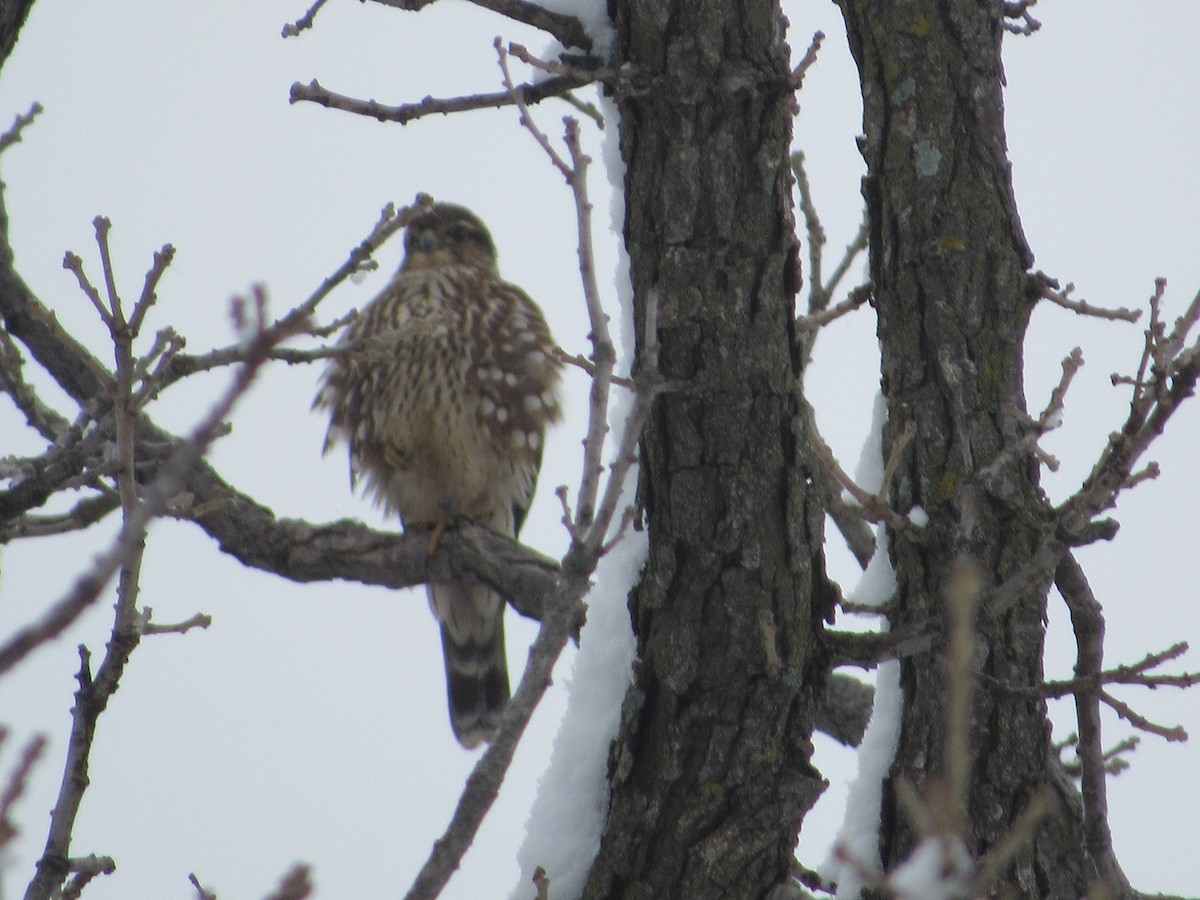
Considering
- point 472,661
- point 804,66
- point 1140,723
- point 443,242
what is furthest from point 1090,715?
point 443,242

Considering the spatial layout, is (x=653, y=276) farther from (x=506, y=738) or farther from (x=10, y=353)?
(x=10, y=353)

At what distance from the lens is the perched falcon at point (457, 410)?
14.3 ft

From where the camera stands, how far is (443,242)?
5.03 meters

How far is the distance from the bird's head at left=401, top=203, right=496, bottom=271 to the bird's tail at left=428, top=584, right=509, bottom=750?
1120mm

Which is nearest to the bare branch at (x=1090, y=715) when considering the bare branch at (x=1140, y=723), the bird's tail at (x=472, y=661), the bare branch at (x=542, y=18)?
the bare branch at (x=1140, y=723)

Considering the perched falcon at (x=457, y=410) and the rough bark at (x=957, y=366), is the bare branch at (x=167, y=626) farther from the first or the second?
the perched falcon at (x=457, y=410)

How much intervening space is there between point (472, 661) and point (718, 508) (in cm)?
278

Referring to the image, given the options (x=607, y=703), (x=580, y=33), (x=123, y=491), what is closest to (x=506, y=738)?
(x=123, y=491)

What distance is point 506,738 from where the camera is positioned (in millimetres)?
1705

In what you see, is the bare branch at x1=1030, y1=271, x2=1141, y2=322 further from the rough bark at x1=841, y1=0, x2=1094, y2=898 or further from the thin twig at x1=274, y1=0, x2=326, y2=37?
the thin twig at x1=274, y1=0, x2=326, y2=37

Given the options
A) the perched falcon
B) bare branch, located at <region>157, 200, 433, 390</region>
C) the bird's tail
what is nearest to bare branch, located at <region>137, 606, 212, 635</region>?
bare branch, located at <region>157, 200, 433, 390</region>

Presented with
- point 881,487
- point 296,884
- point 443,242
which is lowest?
point 296,884

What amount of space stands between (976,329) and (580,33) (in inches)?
34.6

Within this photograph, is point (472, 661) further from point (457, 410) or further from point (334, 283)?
point (334, 283)
